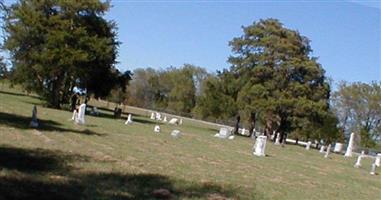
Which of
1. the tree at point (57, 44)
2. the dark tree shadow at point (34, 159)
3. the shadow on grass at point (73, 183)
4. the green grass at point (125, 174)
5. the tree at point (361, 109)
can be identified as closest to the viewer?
the shadow on grass at point (73, 183)

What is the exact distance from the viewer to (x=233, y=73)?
63.8 meters

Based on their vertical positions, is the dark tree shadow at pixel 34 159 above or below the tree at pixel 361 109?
below

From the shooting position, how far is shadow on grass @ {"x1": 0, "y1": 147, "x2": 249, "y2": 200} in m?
9.77

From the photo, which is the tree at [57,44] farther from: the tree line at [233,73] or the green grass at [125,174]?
the green grass at [125,174]

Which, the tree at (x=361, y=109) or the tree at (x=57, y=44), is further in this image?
the tree at (x=361, y=109)

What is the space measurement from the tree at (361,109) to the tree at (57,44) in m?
42.3

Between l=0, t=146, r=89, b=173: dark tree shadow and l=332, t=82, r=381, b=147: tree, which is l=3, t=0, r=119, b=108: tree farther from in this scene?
l=332, t=82, r=381, b=147: tree

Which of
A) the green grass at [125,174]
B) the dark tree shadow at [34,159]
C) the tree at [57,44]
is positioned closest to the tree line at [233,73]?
the tree at [57,44]

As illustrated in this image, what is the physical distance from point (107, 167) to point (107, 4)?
1553 inches

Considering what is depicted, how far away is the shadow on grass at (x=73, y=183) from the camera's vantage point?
9.77m

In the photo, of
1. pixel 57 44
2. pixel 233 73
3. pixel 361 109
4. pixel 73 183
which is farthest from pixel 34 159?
pixel 361 109

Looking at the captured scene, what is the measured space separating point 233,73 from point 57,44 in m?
23.5

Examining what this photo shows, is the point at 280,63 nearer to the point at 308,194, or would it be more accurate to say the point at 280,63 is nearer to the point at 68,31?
the point at 68,31

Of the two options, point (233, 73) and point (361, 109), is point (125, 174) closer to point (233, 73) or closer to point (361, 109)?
point (233, 73)
